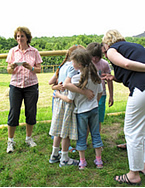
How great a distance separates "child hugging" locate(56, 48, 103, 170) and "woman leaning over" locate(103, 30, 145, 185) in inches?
12.2

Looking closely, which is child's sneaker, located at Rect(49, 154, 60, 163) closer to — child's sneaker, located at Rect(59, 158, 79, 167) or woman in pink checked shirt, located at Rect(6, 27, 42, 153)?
child's sneaker, located at Rect(59, 158, 79, 167)

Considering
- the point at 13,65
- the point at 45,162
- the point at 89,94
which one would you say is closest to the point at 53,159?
the point at 45,162

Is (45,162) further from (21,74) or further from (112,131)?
(112,131)

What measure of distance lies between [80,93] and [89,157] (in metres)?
1.07

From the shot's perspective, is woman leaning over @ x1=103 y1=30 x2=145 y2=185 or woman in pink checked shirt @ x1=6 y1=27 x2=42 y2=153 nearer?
woman leaning over @ x1=103 y1=30 x2=145 y2=185

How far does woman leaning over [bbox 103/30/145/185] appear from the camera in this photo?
1992 mm

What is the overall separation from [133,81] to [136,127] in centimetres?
48

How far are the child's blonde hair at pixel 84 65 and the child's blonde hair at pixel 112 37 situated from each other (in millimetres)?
271

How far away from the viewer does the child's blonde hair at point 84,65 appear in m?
2.27

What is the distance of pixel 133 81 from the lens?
2.04 meters

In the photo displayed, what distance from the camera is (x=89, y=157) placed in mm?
2898

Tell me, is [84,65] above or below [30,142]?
above

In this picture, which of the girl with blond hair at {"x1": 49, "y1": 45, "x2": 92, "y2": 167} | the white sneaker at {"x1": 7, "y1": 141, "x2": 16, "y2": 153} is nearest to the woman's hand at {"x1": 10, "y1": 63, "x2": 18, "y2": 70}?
the girl with blond hair at {"x1": 49, "y1": 45, "x2": 92, "y2": 167}

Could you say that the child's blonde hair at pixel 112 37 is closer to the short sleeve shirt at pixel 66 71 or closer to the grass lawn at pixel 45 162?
the short sleeve shirt at pixel 66 71
